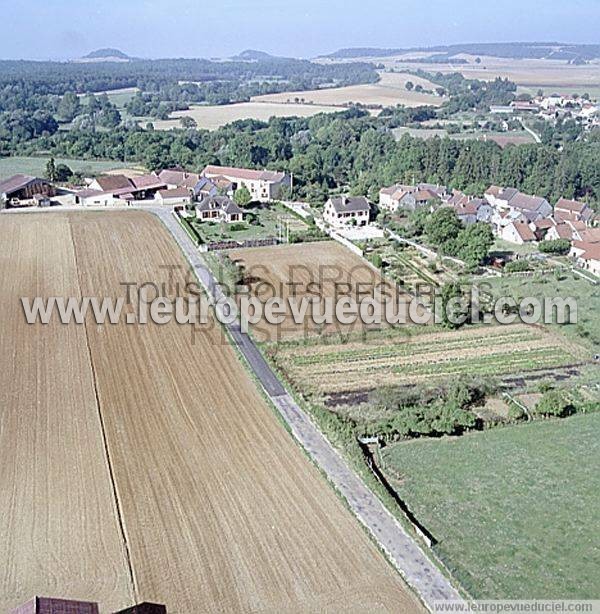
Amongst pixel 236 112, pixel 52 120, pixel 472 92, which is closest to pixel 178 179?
pixel 52 120

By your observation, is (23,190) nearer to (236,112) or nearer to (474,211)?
(474,211)

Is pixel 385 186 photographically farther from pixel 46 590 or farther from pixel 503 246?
pixel 46 590

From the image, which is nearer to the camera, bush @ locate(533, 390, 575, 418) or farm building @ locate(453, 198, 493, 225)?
bush @ locate(533, 390, 575, 418)

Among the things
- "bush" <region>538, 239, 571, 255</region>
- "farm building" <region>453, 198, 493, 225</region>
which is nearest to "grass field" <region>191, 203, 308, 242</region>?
"farm building" <region>453, 198, 493, 225</region>

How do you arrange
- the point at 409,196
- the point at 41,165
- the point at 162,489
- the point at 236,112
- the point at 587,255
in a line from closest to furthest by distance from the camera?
the point at 162,489 → the point at 587,255 → the point at 409,196 → the point at 41,165 → the point at 236,112

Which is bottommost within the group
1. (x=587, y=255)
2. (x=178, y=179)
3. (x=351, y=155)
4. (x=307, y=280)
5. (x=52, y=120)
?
(x=307, y=280)

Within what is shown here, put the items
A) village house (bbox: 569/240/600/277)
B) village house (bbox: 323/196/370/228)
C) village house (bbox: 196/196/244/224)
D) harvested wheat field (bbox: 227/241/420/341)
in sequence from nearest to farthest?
1. harvested wheat field (bbox: 227/241/420/341)
2. village house (bbox: 569/240/600/277)
3. village house (bbox: 323/196/370/228)
4. village house (bbox: 196/196/244/224)

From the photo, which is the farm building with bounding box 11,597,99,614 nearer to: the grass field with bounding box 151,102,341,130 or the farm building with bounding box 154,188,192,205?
the farm building with bounding box 154,188,192,205
